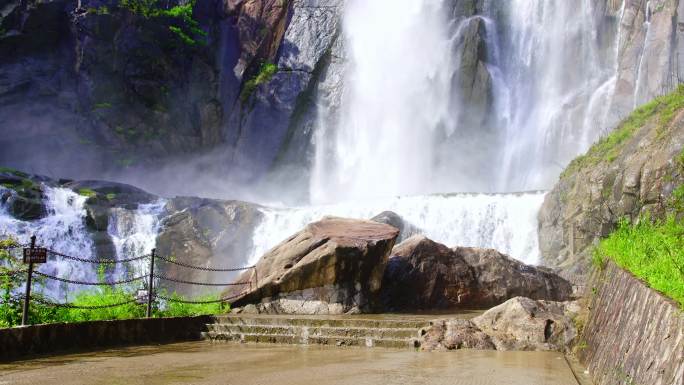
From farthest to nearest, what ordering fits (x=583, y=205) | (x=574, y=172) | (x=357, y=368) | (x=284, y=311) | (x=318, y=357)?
(x=574, y=172)
(x=583, y=205)
(x=284, y=311)
(x=318, y=357)
(x=357, y=368)

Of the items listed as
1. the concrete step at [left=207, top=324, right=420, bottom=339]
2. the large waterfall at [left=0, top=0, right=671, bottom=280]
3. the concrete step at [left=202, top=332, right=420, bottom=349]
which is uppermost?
the large waterfall at [left=0, top=0, right=671, bottom=280]

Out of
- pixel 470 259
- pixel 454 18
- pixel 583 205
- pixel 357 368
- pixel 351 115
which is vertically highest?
pixel 454 18

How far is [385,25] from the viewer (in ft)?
115

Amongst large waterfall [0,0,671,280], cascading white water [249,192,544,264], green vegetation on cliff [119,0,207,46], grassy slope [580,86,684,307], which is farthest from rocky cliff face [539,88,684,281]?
green vegetation on cliff [119,0,207,46]

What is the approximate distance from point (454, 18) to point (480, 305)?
2291cm

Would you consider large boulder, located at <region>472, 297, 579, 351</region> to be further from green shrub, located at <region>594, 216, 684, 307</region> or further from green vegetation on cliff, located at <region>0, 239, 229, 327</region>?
green vegetation on cliff, located at <region>0, 239, 229, 327</region>

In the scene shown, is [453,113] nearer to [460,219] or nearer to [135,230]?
[460,219]

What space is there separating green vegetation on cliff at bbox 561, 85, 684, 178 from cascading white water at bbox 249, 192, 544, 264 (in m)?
2.09

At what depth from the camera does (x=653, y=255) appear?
18.5 ft

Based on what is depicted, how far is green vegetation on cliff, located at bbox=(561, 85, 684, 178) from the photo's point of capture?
50.1ft

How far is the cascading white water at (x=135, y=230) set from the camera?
2139cm

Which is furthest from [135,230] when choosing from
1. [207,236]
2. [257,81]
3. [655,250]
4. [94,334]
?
[655,250]

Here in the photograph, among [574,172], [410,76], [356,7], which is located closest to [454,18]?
[410,76]

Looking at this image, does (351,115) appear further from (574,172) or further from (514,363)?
(514,363)
